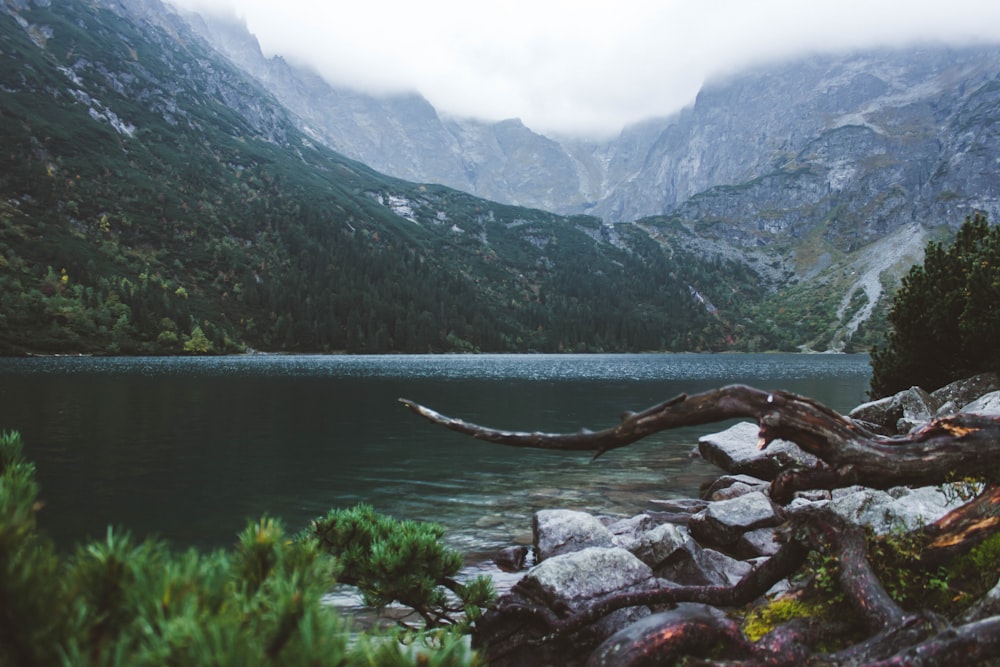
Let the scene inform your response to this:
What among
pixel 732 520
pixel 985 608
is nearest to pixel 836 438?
pixel 985 608

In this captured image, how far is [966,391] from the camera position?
72.1ft

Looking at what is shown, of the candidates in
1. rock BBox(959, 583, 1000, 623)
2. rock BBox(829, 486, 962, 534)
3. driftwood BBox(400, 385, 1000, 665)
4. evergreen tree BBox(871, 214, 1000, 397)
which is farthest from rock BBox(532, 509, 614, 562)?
evergreen tree BBox(871, 214, 1000, 397)

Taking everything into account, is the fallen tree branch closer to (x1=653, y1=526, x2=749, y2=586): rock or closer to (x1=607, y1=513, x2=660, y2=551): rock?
(x1=653, y1=526, x2=749, y2=586): rock

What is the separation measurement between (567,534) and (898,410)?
53.9ft

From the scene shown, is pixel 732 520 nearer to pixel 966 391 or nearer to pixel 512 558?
pixel 512 558

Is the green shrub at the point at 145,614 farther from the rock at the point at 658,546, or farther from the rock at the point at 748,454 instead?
the rock at the point at 748,454

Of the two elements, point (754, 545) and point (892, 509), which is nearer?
point (892, 509)

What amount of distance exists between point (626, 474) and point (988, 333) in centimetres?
1584

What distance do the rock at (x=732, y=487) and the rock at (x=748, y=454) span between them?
1.73ft

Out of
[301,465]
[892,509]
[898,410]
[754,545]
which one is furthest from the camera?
[301,465]

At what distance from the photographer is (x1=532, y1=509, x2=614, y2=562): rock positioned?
1400cm

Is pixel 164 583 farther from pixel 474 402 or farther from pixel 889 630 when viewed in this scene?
pixel 474 402

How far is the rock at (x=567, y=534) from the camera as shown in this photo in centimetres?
1400

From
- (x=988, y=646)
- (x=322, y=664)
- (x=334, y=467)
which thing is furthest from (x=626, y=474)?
(x=322, y=664)
